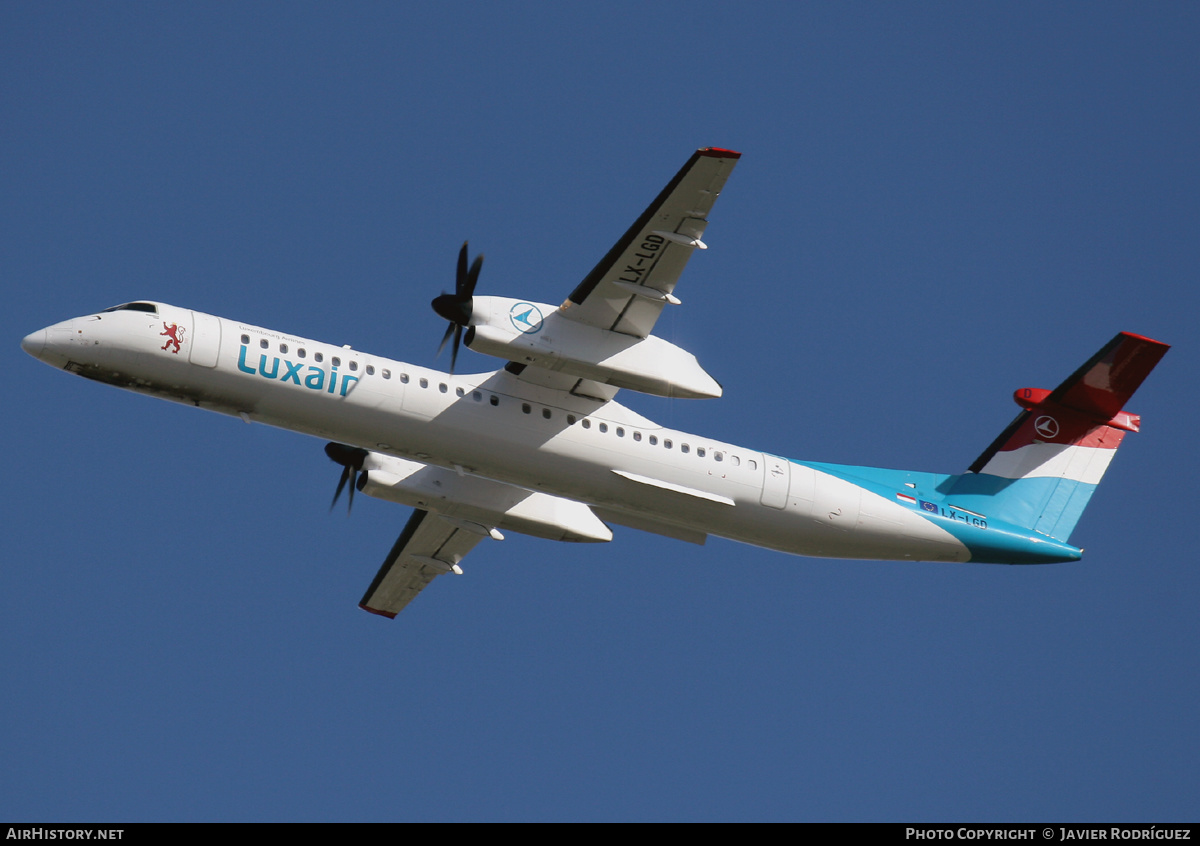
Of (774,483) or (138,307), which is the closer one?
(138,307)

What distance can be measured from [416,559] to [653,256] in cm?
983

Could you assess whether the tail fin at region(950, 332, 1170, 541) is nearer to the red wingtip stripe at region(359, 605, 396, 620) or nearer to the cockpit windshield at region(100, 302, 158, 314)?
the red wingtip stripe at region(359, 605, 396, 620)

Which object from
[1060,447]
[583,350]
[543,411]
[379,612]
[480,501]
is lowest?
[379,612]

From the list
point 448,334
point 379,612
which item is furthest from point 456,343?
point 379,612

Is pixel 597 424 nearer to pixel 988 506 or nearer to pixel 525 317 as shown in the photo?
Result: pixel 525 317

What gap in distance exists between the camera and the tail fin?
25453 mm

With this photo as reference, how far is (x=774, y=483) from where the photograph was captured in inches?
926

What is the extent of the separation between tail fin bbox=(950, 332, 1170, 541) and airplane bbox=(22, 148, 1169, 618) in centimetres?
4

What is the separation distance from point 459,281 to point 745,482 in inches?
252

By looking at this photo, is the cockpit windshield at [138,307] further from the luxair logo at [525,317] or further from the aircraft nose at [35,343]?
the luxair logo at [525,317]
